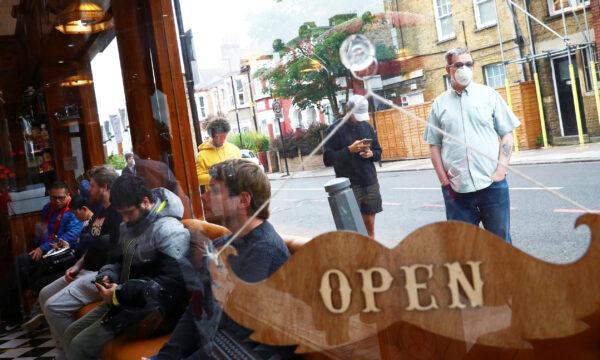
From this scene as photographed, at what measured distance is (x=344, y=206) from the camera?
1.31m

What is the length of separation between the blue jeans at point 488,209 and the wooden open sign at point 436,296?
2 cm

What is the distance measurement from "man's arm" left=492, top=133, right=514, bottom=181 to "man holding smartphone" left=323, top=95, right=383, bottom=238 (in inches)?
9.6

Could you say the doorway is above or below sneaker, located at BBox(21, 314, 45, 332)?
above

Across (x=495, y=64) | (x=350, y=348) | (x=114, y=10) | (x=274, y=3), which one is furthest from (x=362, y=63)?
(x=114, y=10)

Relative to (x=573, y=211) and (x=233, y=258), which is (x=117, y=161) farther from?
(x=573, y=211)

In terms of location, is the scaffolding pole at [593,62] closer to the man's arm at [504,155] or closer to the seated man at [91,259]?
the man's arm at [504,155]

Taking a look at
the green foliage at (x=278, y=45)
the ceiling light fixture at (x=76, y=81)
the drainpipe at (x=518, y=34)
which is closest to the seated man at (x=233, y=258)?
the green foliage at (x=278, y=45)

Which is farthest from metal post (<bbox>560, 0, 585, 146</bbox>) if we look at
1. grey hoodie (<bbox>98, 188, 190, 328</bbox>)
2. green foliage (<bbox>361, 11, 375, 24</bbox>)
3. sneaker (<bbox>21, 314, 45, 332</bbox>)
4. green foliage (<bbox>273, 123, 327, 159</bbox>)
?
sneaker (<bbox>21, 314, 45, 332</bbox>)

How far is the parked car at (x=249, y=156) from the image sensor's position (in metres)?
1.61

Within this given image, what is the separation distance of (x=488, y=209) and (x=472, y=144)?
116mm

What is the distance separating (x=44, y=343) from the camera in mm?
3502

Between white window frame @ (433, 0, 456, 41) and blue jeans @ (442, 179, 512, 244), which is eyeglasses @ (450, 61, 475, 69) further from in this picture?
blue jeans @ (442, 179, 512, 244)

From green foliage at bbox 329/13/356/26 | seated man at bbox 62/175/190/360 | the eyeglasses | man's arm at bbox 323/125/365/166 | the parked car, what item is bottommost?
seated man at bbox 62/175/190/360

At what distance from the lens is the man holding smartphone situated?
1273mm
